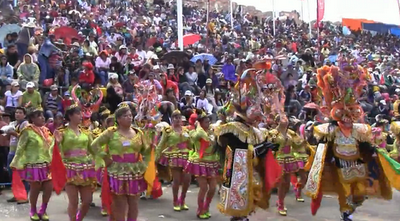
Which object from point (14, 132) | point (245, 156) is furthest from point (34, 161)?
point (245, 156)

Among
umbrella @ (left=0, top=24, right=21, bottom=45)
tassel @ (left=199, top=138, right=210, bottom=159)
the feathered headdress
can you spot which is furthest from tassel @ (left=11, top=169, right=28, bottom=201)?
umbrella @ (left=0, top=24, right=21, bottom=45)

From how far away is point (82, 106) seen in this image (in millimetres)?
7703

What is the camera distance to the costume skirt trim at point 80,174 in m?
7.09

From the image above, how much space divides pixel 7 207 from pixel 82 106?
262 cm

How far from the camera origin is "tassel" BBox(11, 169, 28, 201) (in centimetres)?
832

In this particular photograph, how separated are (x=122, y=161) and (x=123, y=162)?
2cm

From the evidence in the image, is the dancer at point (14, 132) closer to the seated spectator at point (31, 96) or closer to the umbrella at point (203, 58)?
the seated spectator at point (31, 96)

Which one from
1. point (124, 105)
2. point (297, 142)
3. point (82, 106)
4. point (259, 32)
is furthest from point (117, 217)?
point (259, 32)

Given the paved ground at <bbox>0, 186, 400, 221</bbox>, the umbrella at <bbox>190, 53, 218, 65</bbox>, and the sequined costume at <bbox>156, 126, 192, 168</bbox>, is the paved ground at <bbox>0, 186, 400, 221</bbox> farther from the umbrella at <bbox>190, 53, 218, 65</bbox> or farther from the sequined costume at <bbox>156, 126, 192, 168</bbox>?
the umbrella at <bbox>190, 53, 218, 65</bbox>

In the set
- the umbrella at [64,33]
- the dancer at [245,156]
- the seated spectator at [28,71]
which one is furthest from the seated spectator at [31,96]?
the dancer at [245,156]

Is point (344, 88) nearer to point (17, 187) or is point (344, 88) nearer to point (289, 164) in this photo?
point (289, 164)

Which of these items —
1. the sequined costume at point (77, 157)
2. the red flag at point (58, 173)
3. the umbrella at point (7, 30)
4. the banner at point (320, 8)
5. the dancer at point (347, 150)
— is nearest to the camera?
the red flag at point (58, 173)

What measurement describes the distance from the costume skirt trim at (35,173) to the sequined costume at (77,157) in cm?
90

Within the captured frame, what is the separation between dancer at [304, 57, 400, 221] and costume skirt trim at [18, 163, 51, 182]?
3.90 metres
